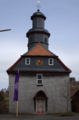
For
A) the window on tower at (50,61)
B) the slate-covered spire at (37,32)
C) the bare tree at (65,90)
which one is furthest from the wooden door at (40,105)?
the slate-covered spire at (37,32)

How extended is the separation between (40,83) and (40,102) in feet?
9.30

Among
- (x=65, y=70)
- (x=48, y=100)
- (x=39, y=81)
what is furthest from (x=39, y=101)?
(x=65, y=70)

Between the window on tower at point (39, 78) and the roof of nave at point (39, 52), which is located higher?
the roof of nave at point (39, 52)

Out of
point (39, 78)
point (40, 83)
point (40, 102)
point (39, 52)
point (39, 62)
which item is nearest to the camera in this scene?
point (40, 102)

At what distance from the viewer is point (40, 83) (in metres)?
23.8

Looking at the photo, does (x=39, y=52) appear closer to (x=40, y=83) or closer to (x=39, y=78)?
(x=39, y=78)

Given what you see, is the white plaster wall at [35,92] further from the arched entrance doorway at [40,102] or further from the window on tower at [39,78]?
the arched entrance doorway at [40,102]

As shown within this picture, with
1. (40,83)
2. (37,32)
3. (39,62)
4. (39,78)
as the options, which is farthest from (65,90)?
(37,32)

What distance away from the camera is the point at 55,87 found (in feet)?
78.4

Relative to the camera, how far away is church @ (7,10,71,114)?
2303cm

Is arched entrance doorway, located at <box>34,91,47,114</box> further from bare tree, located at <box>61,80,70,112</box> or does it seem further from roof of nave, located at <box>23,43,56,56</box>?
roof of nave, located at <box>23,43,56,56</box>

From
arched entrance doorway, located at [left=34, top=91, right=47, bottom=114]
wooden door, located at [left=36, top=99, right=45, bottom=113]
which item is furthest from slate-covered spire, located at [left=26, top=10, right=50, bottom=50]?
wooden door, located at [left=36, top=99, right=45, bottom=113]

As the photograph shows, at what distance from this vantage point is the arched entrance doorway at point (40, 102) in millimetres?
22875

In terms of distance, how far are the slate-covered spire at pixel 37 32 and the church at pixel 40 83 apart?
4377 mm
